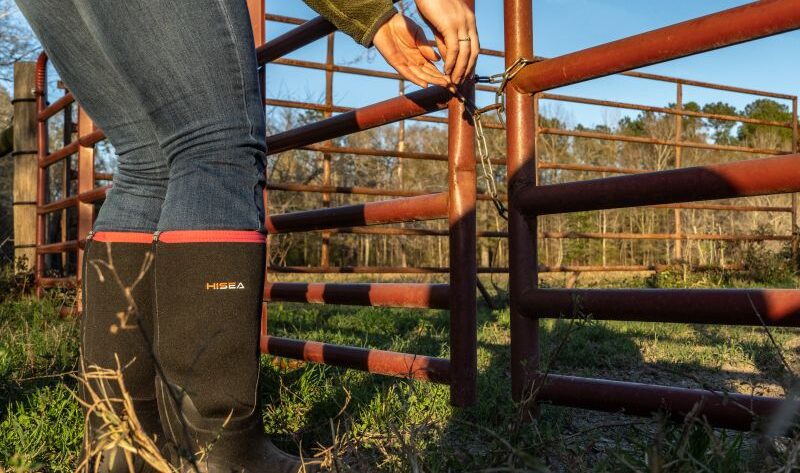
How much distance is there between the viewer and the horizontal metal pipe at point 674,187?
1176 millimetres

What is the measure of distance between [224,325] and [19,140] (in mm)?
5069

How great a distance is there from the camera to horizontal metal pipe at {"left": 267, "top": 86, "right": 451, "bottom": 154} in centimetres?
162

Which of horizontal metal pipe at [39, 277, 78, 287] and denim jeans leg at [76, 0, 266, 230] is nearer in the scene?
denim jeans leg at [76, 0, 266, 230]

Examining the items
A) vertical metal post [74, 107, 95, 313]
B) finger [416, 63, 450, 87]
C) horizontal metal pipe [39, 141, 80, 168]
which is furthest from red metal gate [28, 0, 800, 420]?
horizontal metal pipe [39, 141, 80, 168]

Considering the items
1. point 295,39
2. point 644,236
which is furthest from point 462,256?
point 644,236

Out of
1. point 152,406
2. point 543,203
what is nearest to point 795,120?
point 543,203

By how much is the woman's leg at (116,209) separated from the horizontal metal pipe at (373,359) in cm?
62

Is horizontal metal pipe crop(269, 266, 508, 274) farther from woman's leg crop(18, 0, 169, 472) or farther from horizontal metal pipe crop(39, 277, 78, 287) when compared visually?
woman's leg crop(18, 0, 169, 472)

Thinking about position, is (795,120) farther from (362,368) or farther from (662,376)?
(362,368)

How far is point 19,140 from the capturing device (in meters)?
5.27

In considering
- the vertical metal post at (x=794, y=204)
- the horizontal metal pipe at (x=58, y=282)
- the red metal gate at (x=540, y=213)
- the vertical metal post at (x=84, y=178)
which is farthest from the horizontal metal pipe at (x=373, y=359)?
the vertical metal post at (x=794, y=204)

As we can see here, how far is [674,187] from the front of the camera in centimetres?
127

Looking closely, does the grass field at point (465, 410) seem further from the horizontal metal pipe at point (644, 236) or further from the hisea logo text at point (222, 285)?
the horizontal metal pipe at point (644, 236)

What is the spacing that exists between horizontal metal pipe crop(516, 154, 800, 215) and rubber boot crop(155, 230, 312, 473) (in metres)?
0.68
